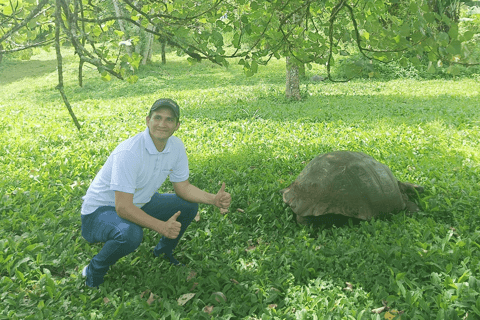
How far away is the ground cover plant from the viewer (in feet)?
10.1

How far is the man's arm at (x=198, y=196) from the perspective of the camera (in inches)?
135

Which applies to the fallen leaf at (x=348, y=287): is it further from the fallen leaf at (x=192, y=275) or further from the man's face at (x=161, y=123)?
the man's face at (x=161, y=123)

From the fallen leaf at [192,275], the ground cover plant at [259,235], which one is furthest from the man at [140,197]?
the ground cover plant at [259,235]

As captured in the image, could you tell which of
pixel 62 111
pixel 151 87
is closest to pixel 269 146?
pixel 62 111

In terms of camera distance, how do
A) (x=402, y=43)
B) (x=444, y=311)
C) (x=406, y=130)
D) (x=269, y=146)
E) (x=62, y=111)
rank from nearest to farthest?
(x=402, y=43)
(x=444, y=311)
(x=269, y=146)
(x=406, y=130)
(x=62, y=111)

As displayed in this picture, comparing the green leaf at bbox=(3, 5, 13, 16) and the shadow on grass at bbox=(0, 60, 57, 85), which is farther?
the shadow on grass at bbox=(0, 60, 57, 85)

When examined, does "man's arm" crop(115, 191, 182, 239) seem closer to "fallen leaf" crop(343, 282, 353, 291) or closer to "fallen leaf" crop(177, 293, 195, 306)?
"fallen leaf" crop(177, 293, 195, 306)

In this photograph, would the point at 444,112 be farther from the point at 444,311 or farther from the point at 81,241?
the point at 81,241

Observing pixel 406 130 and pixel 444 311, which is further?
pixel 406 130

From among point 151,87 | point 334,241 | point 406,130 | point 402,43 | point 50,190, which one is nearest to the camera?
point 402,43

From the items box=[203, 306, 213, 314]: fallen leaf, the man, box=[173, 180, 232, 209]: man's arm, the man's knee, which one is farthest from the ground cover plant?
box=[173, 180, 232, 209]: man's arm

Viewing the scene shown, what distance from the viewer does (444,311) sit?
2795 millimetres

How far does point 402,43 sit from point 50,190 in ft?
15.2

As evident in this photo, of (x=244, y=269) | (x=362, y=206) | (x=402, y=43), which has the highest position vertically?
(x=402, y=43)
